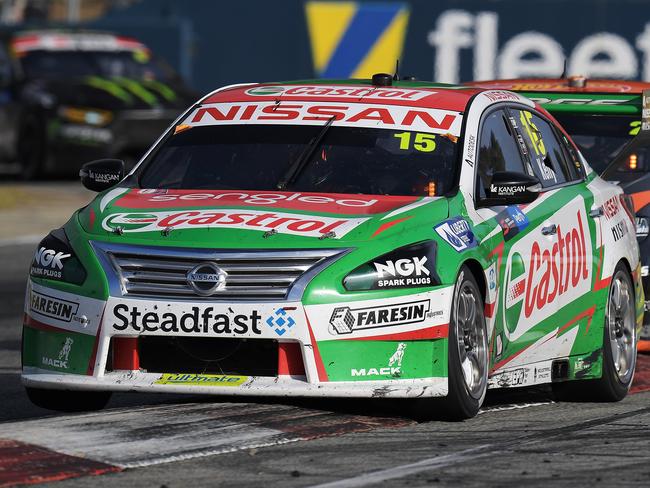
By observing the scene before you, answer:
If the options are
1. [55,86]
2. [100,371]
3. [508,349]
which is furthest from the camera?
[55,86]

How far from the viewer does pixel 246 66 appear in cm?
2805

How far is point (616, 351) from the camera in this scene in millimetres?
9289

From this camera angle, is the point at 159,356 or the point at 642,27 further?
the point at 642,27

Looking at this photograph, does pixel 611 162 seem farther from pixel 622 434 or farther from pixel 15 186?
pixel 15 186

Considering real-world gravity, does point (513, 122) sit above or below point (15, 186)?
above

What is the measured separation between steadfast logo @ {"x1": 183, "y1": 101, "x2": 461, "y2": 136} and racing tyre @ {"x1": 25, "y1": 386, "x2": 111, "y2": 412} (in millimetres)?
1550

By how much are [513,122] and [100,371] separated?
2721mm

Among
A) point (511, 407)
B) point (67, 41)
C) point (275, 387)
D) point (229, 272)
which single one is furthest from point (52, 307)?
point (67, 41)

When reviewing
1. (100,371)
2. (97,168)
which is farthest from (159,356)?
(97,168)

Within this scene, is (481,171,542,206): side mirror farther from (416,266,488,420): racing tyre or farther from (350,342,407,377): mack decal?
(350,342,407,377): mack decal

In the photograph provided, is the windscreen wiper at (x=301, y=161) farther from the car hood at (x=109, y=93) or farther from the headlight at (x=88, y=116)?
Answer: the car hood at (x=109, y=93)

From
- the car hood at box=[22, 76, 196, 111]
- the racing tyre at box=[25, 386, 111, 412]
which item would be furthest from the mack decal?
the car hood at box=[22, 76, 196, 111]

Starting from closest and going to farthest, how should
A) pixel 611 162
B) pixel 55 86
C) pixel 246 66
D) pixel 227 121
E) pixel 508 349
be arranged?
pixel 508 349 → pixel 227 121 → pixel 611 162 → pixel 55 86 → pixel 246 66

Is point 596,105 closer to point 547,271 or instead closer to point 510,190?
point 547,271
